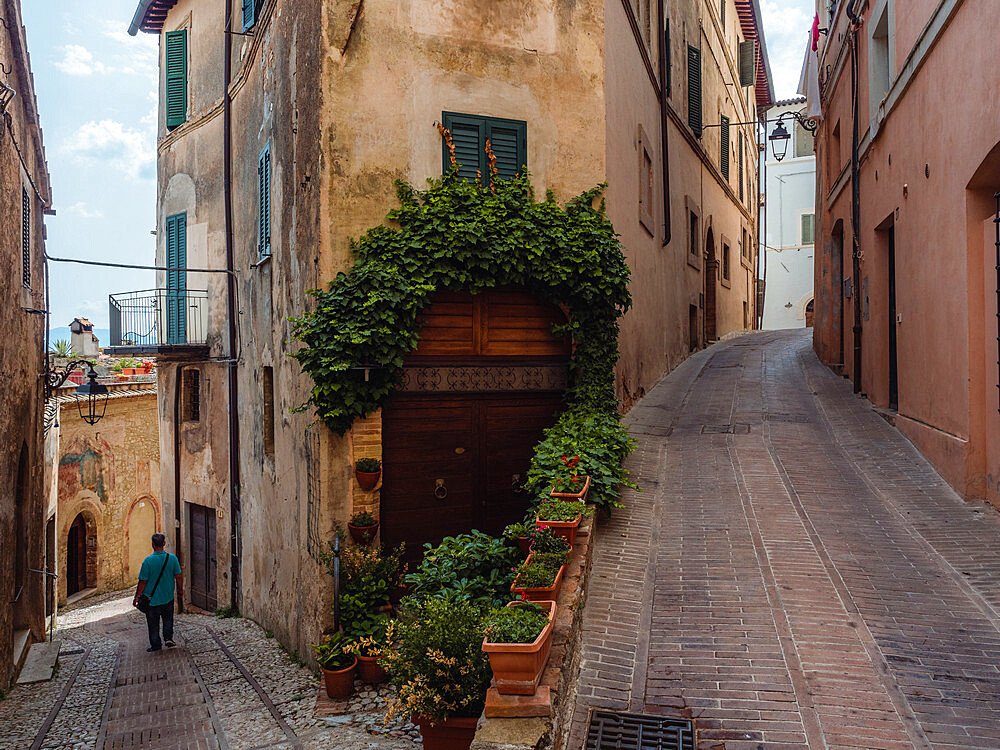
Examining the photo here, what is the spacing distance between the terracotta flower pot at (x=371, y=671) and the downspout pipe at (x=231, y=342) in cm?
583

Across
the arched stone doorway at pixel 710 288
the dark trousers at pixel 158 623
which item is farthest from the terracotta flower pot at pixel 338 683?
the arched stone doorway at pixel 710 288

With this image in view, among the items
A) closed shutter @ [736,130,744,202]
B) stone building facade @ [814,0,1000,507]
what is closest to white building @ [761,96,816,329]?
closed shutter @ [736,130,744,202]

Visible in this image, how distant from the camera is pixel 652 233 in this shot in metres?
14.5

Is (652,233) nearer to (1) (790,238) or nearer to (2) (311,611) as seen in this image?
(2) (311,611)

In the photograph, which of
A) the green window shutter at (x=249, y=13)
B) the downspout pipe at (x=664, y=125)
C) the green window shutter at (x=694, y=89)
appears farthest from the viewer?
the green window shutter at (x=694, y=89)

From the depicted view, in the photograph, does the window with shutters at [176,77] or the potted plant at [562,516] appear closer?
the potted plant at [562,516]

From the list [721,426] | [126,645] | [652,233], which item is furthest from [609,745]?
[652,233]

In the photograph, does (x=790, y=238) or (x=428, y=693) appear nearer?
(x=428, y=693)

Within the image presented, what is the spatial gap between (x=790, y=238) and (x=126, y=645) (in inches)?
1202

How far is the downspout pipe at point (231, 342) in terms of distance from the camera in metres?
13.0

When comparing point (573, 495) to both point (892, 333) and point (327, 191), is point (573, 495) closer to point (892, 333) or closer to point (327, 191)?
point (327, 191)

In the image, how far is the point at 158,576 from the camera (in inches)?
411

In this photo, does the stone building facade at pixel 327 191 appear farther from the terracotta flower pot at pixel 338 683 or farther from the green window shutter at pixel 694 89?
the green window shutter at pixel 694 89

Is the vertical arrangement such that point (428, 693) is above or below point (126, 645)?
above
